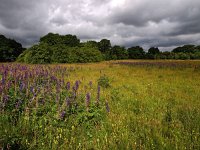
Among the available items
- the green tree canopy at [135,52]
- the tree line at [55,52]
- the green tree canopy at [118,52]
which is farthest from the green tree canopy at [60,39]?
the green tree canopy at [135,52]

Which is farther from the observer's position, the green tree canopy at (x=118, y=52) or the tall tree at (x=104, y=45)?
the tall tree at (x=104, y=45)

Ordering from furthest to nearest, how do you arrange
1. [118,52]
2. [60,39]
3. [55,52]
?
[118,52], [60,39], [55,52]

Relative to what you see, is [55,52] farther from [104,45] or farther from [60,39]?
[104,45]

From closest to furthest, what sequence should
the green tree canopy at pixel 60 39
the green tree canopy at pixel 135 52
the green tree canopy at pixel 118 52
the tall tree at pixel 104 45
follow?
the green tree canopy at pixel 60 39, the green tree canopy at pixel 118 52, the green tree canopy at pixel 135 52, the tall tree at pixel 104 45

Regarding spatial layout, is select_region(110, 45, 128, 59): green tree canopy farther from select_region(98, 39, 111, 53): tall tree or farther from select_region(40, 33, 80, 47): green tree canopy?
select_region(40, 33, 80, 47): green tree canopy

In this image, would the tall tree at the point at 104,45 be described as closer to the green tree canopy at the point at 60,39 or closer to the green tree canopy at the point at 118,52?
the green tree canopy at the point at 118,52

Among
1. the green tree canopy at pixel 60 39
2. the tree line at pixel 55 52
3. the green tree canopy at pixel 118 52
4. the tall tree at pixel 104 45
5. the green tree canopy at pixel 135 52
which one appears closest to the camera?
the tree line at pixel 55 52

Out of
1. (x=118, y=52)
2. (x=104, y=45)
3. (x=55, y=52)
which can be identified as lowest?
(x=55, y=52)

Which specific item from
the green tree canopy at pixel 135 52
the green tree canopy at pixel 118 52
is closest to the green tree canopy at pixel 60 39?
the green tree canopy at pixel 118 52

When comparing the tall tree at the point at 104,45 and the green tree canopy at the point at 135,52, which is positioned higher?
the tall tree at the point at 104,45

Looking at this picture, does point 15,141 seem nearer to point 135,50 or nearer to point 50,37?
point 50,37

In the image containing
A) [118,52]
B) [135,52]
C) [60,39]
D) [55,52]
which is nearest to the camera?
[55,52]

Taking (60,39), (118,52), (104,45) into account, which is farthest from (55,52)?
(104,45)

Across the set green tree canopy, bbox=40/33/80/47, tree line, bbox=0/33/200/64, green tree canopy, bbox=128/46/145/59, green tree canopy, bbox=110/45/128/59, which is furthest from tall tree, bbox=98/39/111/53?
green tree canopy, bbox=40/33/80/47
